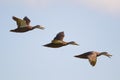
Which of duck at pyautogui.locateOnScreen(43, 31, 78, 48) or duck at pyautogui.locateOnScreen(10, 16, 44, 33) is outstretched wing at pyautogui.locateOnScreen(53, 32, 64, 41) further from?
duck at pyautogui.locateOnScreen(10, 16, 44, 33)

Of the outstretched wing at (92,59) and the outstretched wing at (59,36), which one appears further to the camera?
the outstretched wing at (59,36)

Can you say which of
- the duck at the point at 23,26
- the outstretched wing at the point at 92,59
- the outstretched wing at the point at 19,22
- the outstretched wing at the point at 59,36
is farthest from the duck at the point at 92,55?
the outstretched wing at the point at 19,22

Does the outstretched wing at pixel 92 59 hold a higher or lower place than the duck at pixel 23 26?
lower

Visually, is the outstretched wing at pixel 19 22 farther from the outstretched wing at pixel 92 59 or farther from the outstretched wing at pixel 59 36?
the outstretched wing at pixel 92 59

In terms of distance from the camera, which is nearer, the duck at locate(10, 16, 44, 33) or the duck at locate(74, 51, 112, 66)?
the duck at locate(74, 51, 112, 66)

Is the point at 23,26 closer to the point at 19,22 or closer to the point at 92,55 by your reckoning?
the point at 19,22

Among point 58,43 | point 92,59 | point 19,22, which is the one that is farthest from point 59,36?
point 92,59

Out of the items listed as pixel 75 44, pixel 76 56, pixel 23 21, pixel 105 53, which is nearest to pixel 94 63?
pixel 76 56

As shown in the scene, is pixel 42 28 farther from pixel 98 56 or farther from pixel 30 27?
pixel 98 56

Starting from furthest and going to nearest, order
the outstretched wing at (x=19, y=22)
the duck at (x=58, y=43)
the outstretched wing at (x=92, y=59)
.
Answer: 1. the outstretched wing at (x=19, y=22)
2. the duck at (x=58, y=43)
3. the outstretched wing at (x=92, y=59)

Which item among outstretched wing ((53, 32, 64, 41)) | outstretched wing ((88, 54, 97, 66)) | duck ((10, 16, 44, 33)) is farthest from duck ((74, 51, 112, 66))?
duck ((10, 16, 44, 33))

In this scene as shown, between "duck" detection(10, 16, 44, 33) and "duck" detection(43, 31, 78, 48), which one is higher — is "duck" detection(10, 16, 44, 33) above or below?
above

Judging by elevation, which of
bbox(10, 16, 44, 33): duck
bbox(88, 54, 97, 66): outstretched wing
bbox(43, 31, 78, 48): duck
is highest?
bbox(10, 16, 44, 33): duck

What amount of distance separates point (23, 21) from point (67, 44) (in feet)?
23.5
